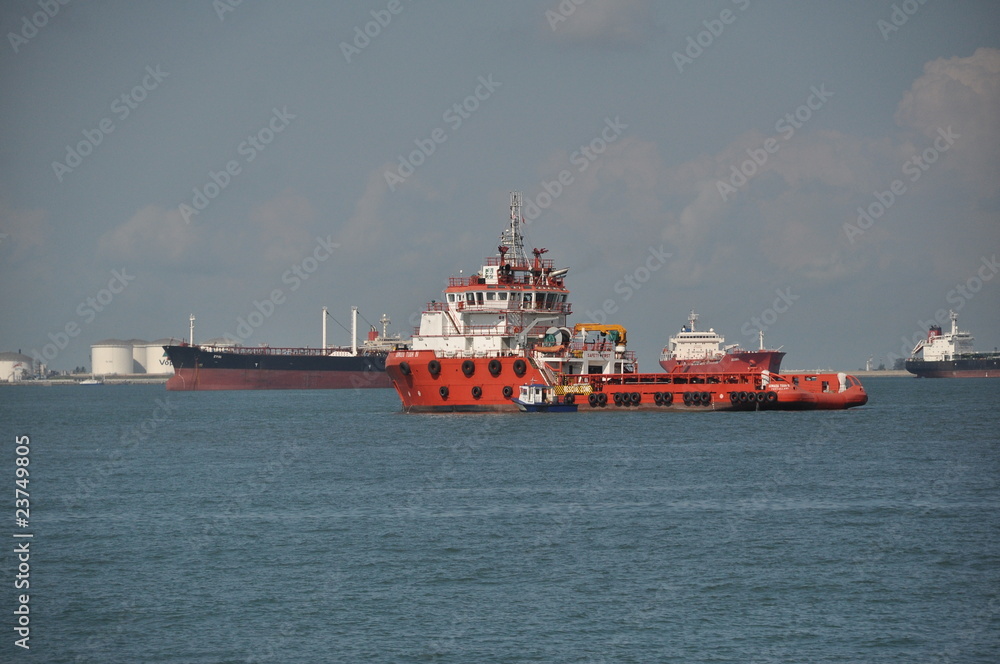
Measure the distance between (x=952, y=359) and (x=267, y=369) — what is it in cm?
11199

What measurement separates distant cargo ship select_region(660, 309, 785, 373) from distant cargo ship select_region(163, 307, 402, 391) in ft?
105

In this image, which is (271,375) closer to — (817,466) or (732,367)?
(732,367)

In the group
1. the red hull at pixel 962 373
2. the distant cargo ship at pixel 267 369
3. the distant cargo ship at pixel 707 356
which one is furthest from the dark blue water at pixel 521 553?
the red hull at pixel 962 373

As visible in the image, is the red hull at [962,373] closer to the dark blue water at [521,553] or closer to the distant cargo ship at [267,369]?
the distant cargo ship at [267,369]

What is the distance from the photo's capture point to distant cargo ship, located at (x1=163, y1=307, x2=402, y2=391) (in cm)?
12156

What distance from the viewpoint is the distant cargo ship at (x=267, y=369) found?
122 meters

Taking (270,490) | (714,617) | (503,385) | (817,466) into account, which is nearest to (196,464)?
(270,490)

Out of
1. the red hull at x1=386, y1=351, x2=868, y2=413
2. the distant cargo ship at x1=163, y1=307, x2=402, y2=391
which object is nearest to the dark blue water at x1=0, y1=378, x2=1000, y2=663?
the red hull at x1=386, y1=351, x2=868, y2=413

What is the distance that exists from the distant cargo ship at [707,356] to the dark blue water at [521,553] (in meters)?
50.5

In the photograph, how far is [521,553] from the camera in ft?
75.4

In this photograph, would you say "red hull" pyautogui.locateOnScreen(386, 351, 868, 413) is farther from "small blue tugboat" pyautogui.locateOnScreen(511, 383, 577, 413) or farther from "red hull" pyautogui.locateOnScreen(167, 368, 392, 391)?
"red hull" pyautogui.locateOnScreen(167, 368, 392, 391)

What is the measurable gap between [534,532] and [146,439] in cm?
3276

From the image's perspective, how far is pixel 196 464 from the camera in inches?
1590

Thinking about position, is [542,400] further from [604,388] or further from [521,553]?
[521,553]
